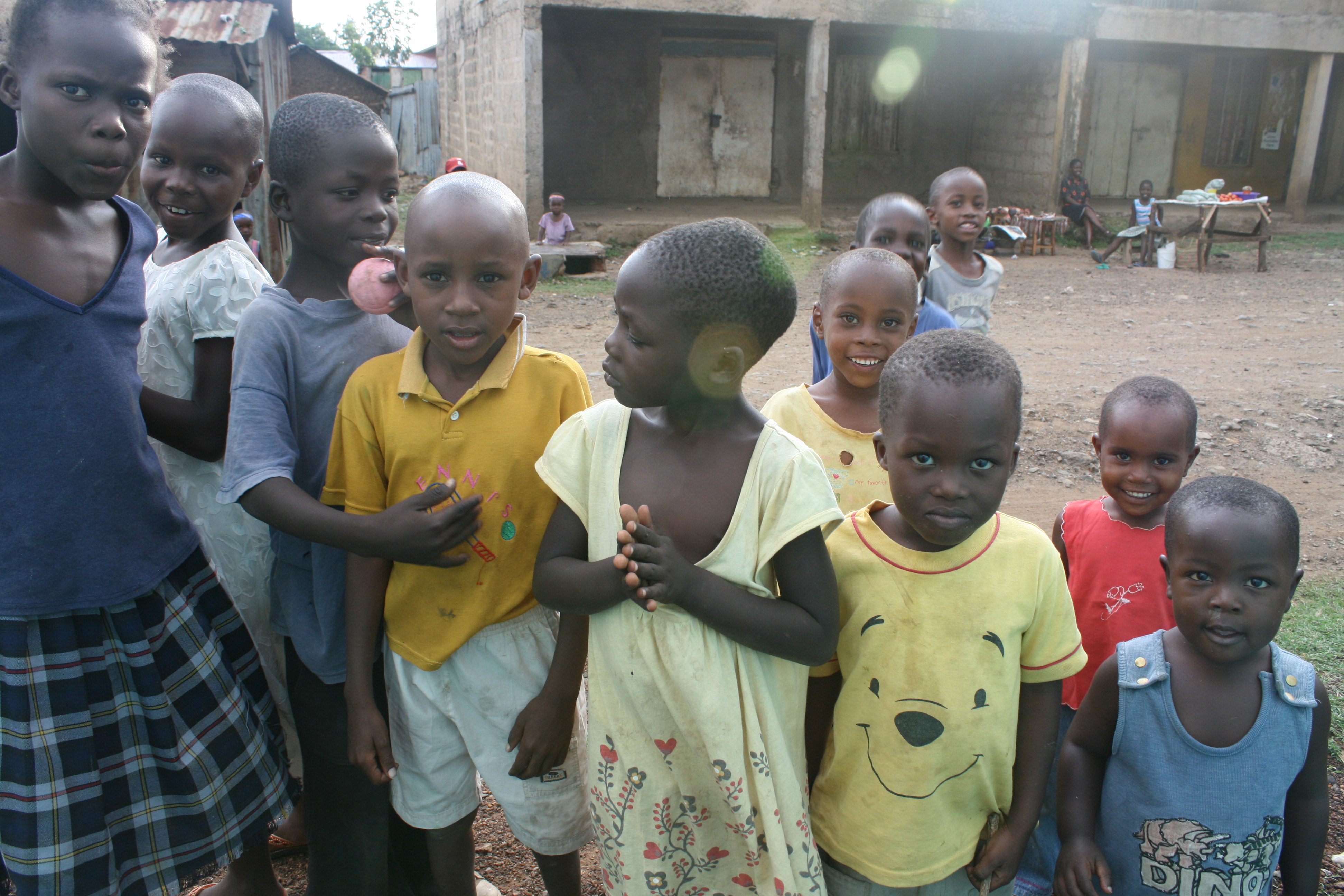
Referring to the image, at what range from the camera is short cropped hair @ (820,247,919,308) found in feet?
6.77

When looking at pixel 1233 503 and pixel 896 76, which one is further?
pixel 896 76

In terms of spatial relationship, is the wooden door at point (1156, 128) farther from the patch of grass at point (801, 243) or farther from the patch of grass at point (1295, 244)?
the patch of grass at point (801, 243)

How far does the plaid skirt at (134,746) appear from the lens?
156 cm

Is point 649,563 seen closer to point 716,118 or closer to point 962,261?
point 962,261

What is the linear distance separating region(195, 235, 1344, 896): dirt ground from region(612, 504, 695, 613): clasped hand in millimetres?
1141

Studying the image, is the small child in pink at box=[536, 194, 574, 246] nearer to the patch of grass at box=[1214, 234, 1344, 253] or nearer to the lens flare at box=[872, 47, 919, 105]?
the lens flare at box=[872, 47, 919, 105]

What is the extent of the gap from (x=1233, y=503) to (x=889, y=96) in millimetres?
14598

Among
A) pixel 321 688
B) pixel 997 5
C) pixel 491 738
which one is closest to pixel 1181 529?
pixel 491 738

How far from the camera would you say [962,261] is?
3.52 m

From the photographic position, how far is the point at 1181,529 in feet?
5.13

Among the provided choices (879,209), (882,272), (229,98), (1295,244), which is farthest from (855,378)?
(1295,244)

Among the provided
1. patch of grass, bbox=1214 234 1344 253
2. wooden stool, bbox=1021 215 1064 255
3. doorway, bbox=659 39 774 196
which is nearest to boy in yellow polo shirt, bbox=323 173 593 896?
wooden stool, bbox=1021 215 1064 255

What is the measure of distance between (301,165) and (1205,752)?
1931 millimetres

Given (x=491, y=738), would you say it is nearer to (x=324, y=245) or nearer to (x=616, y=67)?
(x=324, y=245)
